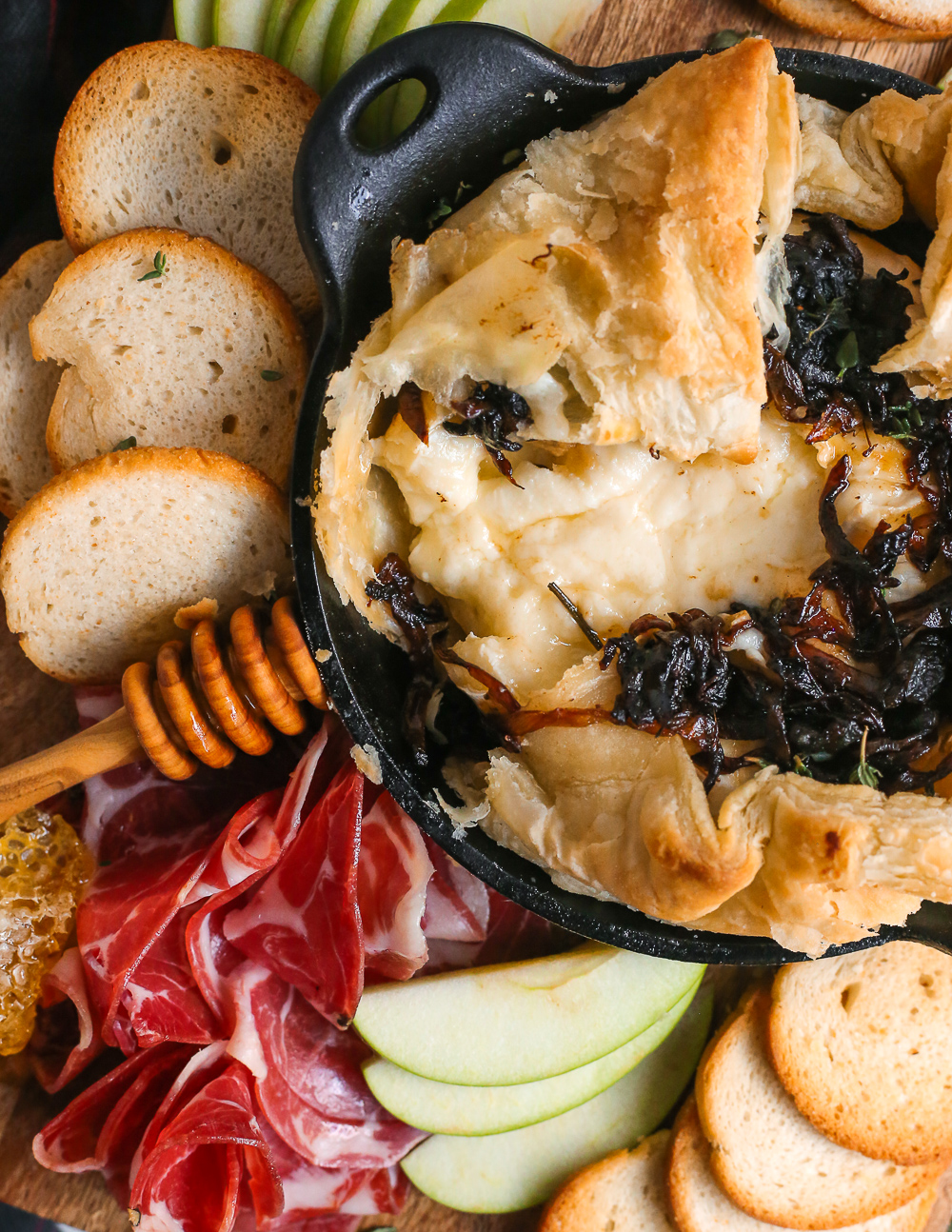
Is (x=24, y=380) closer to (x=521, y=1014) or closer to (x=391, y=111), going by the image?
(x=391, y=111)

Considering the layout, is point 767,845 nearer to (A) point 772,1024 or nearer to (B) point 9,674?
(A) point 772,1024

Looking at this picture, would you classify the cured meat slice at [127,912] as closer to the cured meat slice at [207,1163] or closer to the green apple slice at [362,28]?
the cured meat slice at [207,1163]

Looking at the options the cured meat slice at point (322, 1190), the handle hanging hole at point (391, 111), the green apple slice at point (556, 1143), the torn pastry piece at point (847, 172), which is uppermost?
the handle hanging hole at point (391, 111)

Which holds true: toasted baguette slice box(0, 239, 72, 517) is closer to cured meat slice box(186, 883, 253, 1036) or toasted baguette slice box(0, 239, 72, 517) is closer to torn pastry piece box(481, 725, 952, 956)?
cured meat slice box(186, 883, 253, 1036)

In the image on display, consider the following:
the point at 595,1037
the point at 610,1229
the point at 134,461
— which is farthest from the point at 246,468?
the point at 610,1229

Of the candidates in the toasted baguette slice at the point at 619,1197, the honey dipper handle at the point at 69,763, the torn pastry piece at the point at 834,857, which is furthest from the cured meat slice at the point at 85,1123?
the torn pastry piece at the point at 834,857

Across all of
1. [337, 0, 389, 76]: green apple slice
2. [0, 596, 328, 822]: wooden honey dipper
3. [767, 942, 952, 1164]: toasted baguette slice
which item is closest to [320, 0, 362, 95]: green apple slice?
[337, 0, 389, 76]: green apple slice

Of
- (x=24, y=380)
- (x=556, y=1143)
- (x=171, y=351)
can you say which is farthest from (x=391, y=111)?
(x=556, y=1143)
